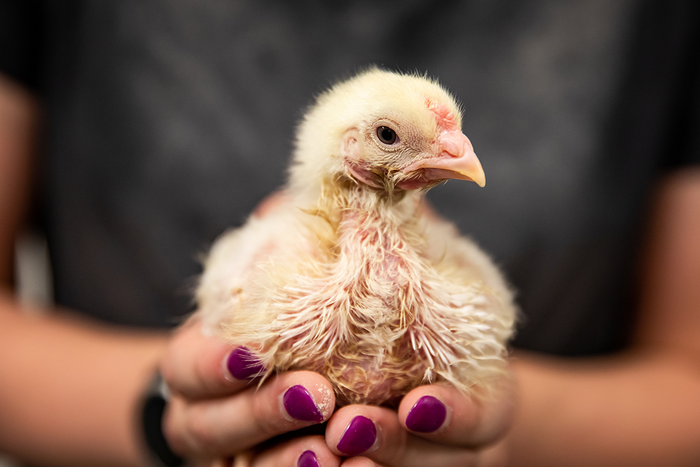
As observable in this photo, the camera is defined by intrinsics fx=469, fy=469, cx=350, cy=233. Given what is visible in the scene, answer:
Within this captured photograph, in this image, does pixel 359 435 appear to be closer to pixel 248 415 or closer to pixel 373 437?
pixel 373 437

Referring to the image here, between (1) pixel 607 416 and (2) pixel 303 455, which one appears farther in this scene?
(1) pixel 607 416

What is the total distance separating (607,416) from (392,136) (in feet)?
3.16

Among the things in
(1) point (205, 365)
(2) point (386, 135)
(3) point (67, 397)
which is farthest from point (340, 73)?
(3) point (67, 397)

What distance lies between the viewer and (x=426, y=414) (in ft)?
1.53

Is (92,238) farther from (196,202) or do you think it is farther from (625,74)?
(625,74)

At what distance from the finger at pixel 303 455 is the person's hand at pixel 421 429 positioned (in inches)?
0.5

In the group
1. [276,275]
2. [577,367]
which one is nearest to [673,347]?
[577,367]

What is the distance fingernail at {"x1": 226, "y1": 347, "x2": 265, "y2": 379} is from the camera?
1.60ft

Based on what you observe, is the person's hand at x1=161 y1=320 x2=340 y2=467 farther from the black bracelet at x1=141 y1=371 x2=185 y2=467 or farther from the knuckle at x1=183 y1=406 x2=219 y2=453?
the black bracelet at x1=141 y1=371 x2=185 y2=467

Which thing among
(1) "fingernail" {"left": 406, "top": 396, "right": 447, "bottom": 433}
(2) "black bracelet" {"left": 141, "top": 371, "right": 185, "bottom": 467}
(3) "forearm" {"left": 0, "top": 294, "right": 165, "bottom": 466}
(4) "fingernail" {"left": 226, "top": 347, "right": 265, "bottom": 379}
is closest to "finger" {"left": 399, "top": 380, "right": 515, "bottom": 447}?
(1) "fingernail" {"left": 406, "top": 396, "right": 447, "bottom": 433}

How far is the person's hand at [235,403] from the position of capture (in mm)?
452

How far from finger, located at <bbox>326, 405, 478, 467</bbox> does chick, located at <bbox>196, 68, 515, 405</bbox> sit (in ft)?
0.07

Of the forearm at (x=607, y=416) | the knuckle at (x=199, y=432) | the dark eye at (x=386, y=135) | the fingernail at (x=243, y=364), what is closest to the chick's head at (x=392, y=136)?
the dark eye at (x=386, y=135)

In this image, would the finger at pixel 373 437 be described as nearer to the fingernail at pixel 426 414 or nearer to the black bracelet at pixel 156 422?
the fingernail at pixel 426 414
